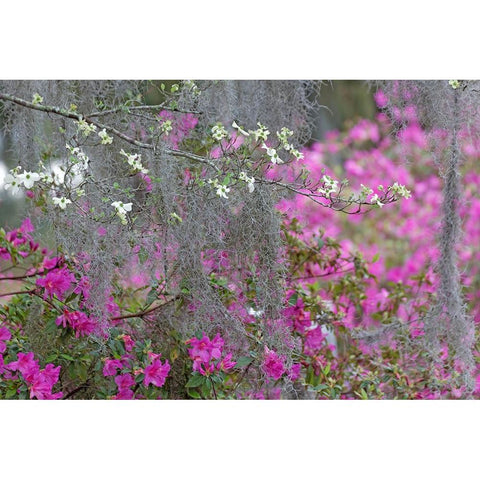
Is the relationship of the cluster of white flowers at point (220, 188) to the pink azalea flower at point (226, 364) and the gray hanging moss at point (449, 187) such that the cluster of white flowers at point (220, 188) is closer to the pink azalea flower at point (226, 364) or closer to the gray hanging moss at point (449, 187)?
the pink azalea flower at point (226, 364)

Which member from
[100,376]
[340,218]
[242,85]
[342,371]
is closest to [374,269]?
[340,218]

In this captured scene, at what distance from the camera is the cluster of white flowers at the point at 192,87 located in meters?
1.92

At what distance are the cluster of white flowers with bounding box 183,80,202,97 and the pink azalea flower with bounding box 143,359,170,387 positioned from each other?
72 centimetres

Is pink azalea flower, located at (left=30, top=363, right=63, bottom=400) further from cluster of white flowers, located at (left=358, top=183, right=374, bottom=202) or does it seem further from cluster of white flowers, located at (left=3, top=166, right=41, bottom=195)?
cluster of white flowers, located at (left=358, top=183, right=374, bottom=202)

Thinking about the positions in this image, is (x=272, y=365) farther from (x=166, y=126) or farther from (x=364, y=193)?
(x=166, y=126)

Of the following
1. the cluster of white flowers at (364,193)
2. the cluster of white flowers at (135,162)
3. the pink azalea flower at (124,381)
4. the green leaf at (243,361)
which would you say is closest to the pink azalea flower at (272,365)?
the green leaf at (243,361)

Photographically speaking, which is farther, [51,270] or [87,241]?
[51,270]

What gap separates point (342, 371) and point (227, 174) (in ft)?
3.27

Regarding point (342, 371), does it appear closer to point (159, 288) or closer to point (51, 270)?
point (159, 288)

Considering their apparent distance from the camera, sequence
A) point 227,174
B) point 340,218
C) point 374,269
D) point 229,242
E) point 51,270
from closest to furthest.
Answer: point 227,174
point 229,242
point 51,270
point 374,269
point 340,218

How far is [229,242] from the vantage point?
1912mm

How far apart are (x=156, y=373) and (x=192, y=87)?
77 cm

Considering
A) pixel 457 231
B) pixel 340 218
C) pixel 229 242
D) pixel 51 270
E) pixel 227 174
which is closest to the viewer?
pixel 227 174

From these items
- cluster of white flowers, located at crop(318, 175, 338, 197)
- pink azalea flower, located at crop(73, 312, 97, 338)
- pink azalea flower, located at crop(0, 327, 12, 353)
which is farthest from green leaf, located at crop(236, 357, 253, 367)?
pink azalea flower, located at crop(0, 327, 12, 353)
